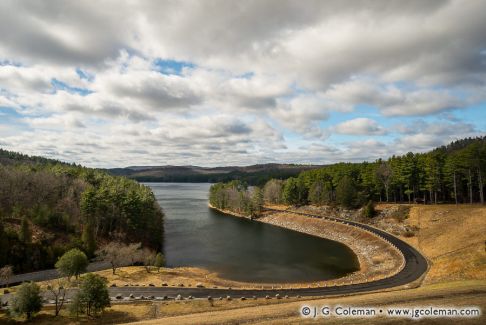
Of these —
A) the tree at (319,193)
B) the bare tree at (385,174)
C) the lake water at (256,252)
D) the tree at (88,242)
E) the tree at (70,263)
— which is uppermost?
the bare tree at (385,174)

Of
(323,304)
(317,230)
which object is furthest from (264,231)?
(323,304)

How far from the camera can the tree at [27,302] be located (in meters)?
37.6

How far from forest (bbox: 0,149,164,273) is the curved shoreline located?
169 feet

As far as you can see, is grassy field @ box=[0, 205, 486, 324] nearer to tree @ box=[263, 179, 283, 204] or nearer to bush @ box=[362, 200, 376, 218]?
bush @ box=[362, 200, 376, 218]

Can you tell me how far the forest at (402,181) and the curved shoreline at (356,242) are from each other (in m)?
13.8

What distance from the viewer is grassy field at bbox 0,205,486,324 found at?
31344 mm

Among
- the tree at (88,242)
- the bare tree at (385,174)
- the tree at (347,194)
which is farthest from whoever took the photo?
the tree at (347,194)

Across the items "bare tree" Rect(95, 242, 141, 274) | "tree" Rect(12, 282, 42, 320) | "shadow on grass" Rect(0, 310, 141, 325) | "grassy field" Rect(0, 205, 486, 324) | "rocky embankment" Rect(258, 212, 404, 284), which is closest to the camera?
"grassy field" Rect(0, 205, 486, 324)

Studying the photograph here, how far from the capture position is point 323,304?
3619 cm

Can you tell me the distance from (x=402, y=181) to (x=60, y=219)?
109 m

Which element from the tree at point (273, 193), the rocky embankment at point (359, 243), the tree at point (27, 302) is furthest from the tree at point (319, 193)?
the tree at point (27, 302)

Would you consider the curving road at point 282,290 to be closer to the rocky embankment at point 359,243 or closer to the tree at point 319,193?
the rocky embankment at point 359,243

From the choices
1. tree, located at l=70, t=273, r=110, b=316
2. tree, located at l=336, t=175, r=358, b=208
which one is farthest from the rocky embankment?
tree, located at l=70, t=273, r=110, b=316

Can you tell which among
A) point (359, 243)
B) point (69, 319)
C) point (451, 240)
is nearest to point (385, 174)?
point (359, 243)
